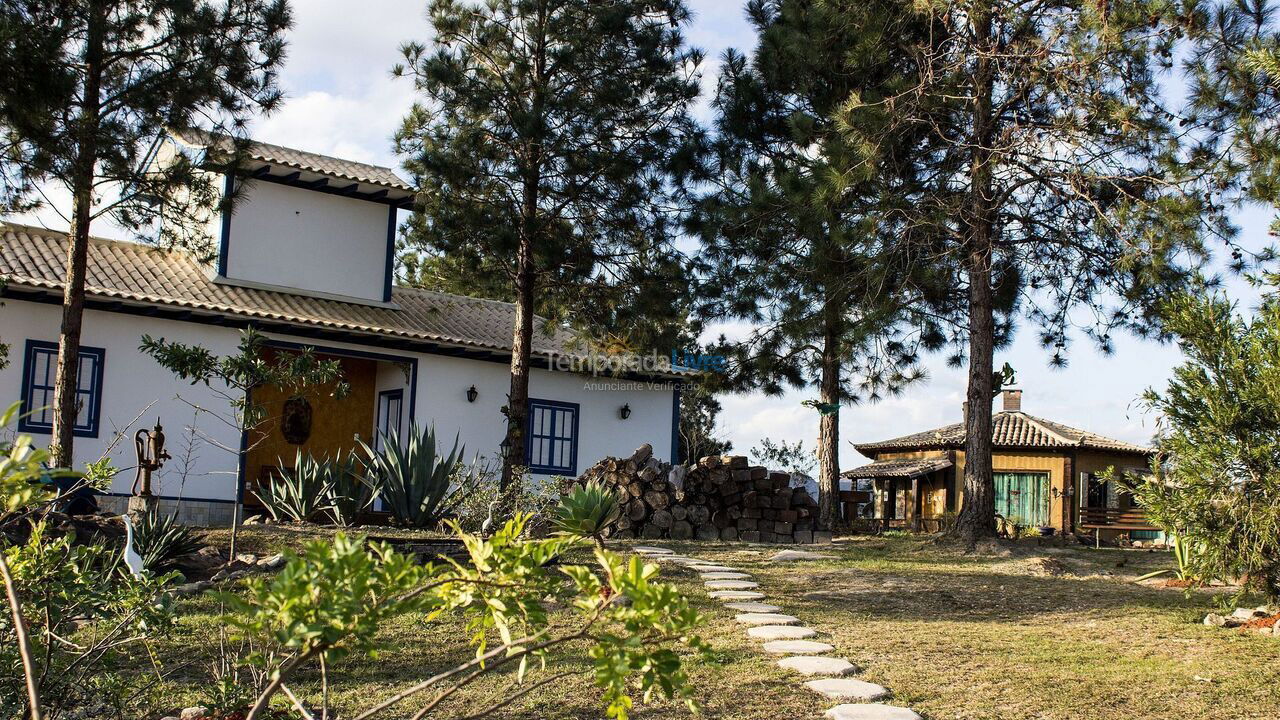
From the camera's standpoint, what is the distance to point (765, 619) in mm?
6848

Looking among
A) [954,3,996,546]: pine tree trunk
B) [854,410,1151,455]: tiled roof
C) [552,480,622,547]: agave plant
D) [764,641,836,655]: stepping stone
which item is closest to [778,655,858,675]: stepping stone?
[764,641,836,655]: stepping stone

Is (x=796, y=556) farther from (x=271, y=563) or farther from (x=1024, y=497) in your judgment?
(x=1024, y=497)

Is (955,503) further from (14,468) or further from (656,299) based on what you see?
(14,468)

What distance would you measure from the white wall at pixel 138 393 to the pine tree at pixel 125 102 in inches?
77.4

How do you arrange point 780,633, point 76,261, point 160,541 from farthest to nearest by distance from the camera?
1. point 76,261
2. point 160,541
3. point 780,633

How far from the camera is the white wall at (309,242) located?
48.0 feet

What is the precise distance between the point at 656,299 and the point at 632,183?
1.59 meters

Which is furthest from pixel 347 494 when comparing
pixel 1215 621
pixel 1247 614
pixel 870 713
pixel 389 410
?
pixel 1247 614

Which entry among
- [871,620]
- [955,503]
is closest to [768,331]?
[871,620]

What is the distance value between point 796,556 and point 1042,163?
5185 millimetres

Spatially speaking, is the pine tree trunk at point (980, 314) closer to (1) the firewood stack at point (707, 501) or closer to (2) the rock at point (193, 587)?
(1) the firewood stack at point (707, 501)

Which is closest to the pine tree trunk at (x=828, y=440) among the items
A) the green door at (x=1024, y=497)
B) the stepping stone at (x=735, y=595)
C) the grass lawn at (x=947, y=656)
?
the grass lawn at (x=947, y=656)

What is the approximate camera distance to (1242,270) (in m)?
11.4

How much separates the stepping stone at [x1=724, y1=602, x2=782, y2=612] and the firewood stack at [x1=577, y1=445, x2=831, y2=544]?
5050 millimetres
